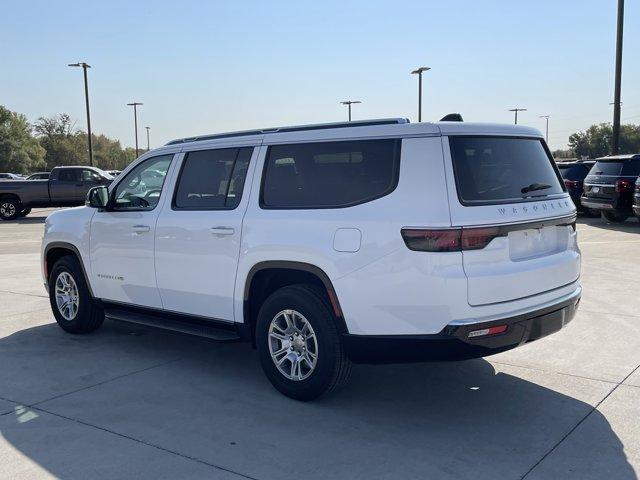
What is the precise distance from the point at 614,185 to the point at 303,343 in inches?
557

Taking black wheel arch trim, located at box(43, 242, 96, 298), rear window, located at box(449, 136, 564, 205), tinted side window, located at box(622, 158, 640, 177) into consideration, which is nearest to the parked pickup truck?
tinted side window, located at box(622, 158, 640, 177)

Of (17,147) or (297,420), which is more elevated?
(17,147)

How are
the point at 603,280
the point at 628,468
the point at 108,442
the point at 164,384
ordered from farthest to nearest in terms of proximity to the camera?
Result: the point at 603,280, the point at 164,384, the point at 108,442, the point at 628,468

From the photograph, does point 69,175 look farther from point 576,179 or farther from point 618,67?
point 618,67

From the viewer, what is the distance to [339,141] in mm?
4477

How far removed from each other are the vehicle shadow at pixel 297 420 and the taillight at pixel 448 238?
1.19 meters

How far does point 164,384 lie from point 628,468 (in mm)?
3291

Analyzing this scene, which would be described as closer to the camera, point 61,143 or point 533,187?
point 533,187

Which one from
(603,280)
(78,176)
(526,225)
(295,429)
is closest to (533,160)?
(526,225)

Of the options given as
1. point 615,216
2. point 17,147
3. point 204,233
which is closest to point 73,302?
point 204,233

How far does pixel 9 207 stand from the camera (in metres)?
23.4

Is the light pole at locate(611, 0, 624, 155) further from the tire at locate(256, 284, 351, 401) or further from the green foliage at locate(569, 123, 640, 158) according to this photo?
the green foliage at locate(569, 123, 640, 158)

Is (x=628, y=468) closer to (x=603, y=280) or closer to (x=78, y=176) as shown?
(x=603, y=280)

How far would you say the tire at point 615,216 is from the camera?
16.7 metres
